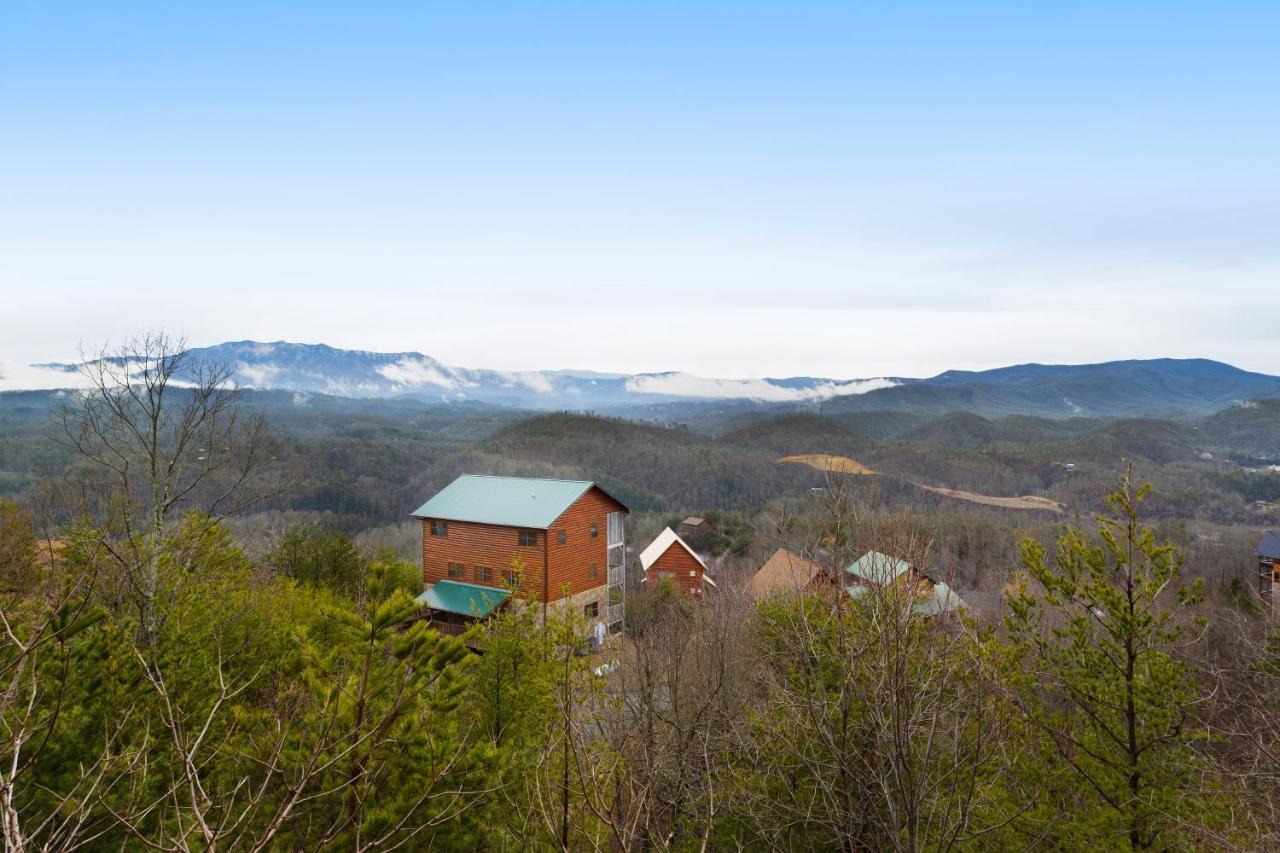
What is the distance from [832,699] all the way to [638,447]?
494 feet

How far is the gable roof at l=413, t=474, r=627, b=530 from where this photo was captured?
3472 cm

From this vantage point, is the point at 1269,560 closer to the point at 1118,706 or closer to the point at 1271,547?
the point at 1271,547

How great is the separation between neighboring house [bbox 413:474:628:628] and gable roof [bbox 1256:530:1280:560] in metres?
39.5

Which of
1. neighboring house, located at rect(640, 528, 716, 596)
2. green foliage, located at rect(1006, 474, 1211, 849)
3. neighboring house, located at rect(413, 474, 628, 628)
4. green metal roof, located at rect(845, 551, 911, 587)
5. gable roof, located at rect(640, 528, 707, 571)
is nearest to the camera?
green metal roof, located at rect(845, 551, 911, 587)

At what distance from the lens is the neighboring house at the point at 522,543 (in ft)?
112

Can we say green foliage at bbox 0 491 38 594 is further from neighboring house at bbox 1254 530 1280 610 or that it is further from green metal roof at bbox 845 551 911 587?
neighboring house at bbox 1254 530 1280 610

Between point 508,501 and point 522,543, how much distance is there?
9.38ft

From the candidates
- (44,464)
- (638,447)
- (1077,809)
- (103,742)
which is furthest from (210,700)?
(638,447)

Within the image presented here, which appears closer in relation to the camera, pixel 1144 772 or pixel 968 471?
pixel 1144 772

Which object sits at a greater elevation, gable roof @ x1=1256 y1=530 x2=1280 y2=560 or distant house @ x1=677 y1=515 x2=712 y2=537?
gable roof @ x1=1256 y1=530 x2=1280 y2=560

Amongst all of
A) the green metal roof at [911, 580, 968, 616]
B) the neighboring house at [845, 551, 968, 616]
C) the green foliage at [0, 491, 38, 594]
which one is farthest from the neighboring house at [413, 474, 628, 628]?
the neighboring house at [845, 551, 968, 616]

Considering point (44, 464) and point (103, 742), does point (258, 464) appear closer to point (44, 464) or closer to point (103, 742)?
point (103, 742)

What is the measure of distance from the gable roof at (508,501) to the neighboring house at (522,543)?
0.17 feet

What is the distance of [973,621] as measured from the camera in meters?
11.5
